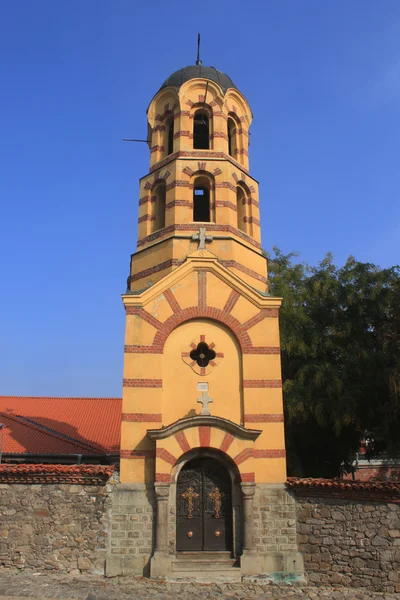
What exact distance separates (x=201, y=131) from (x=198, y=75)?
1.82 m

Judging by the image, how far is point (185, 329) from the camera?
13586mm

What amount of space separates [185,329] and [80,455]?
19.9 feet

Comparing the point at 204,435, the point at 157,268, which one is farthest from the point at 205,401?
the point at 157,268

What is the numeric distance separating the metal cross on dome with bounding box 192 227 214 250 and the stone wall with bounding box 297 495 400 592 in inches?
282

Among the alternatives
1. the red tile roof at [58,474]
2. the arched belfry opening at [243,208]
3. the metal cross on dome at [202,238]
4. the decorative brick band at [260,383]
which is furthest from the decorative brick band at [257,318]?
the red tile roof at [58,474]

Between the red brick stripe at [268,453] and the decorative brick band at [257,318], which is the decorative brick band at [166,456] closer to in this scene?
the red brick stripe at [268,453]

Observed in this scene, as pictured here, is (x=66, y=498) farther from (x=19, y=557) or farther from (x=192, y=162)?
(x=192, y=162)

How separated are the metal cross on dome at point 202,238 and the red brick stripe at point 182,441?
5.27 meters

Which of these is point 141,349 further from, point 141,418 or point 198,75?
point 198,75

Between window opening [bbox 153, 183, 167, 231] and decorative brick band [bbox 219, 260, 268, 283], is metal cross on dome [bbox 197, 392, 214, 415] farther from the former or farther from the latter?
window opening [bbox 153, 183, 167, 231]

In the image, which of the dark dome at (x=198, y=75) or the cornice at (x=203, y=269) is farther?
the dark dome at (x=198, y=75)

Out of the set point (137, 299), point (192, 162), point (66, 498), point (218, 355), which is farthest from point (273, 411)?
point (192, 162)

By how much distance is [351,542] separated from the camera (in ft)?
36.6

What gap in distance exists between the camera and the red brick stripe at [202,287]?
13742 mm
